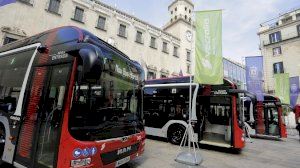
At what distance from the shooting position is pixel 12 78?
196 inches

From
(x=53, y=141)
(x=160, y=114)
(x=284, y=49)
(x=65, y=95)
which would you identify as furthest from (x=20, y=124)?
(x=284, y=49)

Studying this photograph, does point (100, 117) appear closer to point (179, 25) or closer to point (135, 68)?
point (135, 68)

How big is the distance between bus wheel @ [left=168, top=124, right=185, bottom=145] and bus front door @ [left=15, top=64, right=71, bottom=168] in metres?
6.65

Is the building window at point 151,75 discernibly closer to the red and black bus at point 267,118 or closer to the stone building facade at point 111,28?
the stone building facade at point 111,28

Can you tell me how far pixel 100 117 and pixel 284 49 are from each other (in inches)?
1535

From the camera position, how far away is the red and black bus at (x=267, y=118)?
13574 mm

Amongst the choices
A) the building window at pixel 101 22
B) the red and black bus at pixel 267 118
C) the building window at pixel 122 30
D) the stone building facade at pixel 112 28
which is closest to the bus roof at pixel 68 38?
the stone building facade at pixel 112 28

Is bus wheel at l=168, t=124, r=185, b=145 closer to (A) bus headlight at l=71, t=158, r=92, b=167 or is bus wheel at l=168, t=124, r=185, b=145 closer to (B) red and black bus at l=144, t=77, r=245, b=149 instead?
(B) red and black bus at l=144, t=77, r=245, b=149

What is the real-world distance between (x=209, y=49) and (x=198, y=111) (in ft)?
10.8

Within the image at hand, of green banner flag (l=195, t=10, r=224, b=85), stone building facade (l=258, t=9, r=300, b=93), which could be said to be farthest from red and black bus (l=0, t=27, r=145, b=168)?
stone building facade (l=258, t=9, r=300, b=93)

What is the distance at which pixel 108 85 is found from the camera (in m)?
4.26

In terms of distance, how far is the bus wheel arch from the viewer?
30.6 feet

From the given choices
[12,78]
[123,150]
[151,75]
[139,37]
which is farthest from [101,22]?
[123,150]

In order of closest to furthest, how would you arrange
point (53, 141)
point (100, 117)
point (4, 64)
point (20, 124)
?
point (53, 141)
point (100, 117)
point (20, 124)
point (4, 64)
